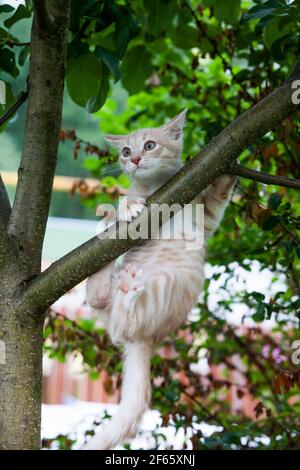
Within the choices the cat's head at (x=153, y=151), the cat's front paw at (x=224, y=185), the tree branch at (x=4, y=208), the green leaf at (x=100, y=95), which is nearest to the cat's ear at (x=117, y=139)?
the cat's head at (x=153, y=151)

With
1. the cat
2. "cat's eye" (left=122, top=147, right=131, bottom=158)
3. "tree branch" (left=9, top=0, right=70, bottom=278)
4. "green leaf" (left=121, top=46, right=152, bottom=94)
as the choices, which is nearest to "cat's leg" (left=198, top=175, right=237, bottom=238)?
the cat

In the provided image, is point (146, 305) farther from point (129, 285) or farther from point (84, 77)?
point (84, 77)

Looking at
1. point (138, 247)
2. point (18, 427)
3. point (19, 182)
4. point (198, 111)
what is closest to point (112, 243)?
point (19, 182)

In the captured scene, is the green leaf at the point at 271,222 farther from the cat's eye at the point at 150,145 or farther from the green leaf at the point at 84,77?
the green leaf at the point at 84,77

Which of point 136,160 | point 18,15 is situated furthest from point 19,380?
point 18,15

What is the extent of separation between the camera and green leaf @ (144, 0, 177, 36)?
88.6 inches

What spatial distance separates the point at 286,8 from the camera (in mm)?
1634

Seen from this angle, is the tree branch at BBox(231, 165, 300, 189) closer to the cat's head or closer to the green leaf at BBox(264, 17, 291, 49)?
the cat's head

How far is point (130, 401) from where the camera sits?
1.89m

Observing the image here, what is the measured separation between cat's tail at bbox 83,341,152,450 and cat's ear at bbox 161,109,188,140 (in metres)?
0.73

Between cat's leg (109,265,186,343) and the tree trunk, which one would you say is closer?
the tree trunk
